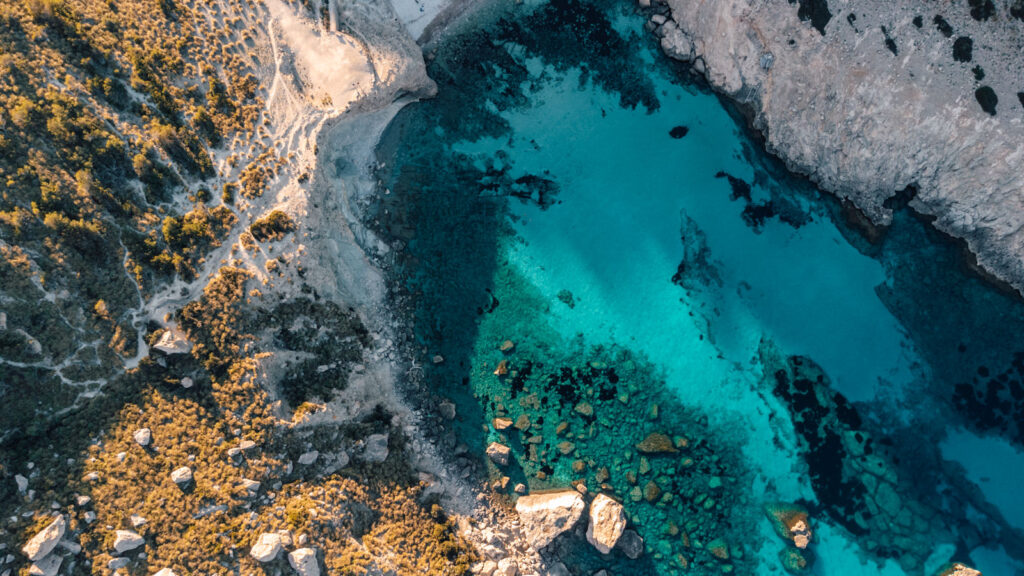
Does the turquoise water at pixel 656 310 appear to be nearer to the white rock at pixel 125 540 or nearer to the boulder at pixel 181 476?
the boulder at pixel 181 476

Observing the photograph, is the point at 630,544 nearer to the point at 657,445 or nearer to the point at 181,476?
the point at 657,445

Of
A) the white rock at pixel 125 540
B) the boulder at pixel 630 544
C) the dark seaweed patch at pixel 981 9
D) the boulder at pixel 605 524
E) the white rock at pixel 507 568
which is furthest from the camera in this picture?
the boulder at pixel 630 544

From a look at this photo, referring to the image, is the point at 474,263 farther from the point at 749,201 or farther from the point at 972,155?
the point at 972,155

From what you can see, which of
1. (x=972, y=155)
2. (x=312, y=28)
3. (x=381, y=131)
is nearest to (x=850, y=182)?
(x=972, y=155)

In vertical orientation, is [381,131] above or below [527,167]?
above

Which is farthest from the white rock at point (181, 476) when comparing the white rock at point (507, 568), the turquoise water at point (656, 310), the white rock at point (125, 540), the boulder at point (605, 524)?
the boulder at point (605, 524)

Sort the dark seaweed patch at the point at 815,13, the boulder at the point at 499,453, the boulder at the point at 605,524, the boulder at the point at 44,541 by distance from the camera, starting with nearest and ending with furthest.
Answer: the boulder at the point at 44,541 → the dark seaweed patch at the point at 815,13 → the boulder at the point at 605,524 → the boulder at the point at 499,453
